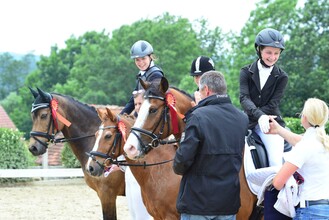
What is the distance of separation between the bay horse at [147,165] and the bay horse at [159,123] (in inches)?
16.7

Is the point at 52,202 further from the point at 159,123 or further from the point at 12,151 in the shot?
the point at 159,123

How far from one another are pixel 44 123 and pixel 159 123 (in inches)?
136

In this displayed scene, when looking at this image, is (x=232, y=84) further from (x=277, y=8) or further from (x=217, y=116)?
(x=217, y=116)

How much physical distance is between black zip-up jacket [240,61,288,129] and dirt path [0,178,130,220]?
21.4ft

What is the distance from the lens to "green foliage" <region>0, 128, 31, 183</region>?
18938mm

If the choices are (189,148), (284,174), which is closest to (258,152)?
(284,174)

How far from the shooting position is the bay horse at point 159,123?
5711 mm

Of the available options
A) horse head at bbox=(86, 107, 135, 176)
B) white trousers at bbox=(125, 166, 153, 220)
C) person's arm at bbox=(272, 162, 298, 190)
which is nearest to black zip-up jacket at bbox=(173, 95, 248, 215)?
person's arm at bbox=(272, 162, 298, 190)

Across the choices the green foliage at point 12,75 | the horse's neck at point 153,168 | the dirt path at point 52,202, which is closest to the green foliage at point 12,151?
the dirt path at point 52,202

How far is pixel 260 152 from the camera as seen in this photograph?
6.29 metres

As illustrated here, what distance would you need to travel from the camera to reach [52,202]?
50.3 feet

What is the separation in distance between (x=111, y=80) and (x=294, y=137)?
54.9m

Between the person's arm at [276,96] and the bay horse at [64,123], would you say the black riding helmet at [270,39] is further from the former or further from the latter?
the bay horse at [64,123]

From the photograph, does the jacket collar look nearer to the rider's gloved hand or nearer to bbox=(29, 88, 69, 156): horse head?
the rider's gloved hand
